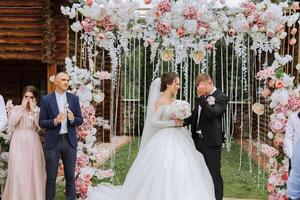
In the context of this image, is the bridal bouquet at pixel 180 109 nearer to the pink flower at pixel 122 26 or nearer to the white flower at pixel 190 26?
the white flower at pixel 190 26

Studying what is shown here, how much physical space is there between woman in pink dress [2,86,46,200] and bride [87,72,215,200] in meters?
1.14

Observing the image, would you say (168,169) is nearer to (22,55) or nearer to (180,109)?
(180,109)

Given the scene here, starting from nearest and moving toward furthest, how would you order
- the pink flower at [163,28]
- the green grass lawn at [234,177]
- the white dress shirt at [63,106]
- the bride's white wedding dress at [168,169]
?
the bride's white wedding dress at [168,169]
the white dress shirt at [63,106]
the pink flower at [163,28]
the green grass lawn at [234,177]

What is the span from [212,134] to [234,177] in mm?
3616

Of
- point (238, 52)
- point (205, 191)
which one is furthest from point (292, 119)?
point (238, 52)

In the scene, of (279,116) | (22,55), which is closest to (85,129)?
(279,116)

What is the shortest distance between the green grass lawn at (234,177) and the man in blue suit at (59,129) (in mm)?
1293

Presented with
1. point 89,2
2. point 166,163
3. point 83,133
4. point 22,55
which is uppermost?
point 89,2

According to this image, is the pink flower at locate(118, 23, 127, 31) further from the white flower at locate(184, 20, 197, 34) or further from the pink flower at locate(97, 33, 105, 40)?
the white flower at locate(184, 20, 197, 34)

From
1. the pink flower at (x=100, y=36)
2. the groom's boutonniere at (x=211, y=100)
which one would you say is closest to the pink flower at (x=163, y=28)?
the pink flower at (x=100, y=36)

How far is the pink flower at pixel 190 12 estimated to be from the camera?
6.79 m

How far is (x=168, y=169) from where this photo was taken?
5.84m

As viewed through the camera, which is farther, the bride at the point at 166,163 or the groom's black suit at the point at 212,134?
the groom's black suit at the point at 212,134

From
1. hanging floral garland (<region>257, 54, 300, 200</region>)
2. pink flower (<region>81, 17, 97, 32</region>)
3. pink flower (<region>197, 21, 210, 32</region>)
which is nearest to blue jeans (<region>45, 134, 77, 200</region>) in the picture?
pink flower (<region>81, 17, 97, 32</region>)
